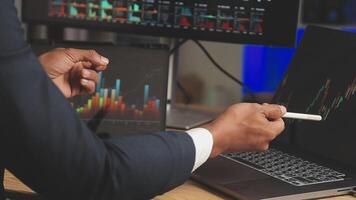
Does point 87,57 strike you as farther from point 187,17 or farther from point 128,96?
point 187,17

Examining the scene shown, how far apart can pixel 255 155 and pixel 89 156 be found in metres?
0.43

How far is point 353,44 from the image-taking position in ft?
3.61

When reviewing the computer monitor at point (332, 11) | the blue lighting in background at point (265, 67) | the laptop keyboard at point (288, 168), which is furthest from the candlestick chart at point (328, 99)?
the computer monitor at point (332, 11)

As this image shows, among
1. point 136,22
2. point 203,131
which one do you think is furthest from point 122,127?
point 203,131

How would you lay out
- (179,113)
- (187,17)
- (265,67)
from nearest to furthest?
(187,17), (179,113), (265,67)

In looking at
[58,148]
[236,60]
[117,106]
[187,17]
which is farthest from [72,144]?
[236,60]

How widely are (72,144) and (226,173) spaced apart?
0.35 meters

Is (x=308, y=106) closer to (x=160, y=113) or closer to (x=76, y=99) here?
(x=160, y=113)

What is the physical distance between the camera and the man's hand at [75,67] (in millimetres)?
1072

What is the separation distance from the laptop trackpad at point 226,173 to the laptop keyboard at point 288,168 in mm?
17

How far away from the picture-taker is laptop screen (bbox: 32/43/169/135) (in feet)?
3.98

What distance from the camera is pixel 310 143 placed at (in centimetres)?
110

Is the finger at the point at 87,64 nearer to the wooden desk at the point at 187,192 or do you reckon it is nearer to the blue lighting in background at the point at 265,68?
the wooden desk at the point at 187,192

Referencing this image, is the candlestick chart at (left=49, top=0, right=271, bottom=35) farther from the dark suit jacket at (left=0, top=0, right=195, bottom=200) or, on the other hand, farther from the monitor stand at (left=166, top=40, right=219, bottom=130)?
the dark suit jacket at (left=0, top=0, right=195, bottom=200)
